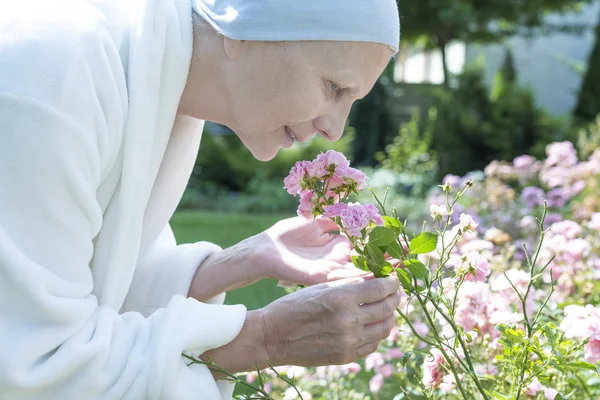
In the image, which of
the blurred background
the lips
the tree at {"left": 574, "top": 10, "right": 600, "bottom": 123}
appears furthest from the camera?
the tree at {"left": 574, "top": 10, "right": 600, "bottom": 123}

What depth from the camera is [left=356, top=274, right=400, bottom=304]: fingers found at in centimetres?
142

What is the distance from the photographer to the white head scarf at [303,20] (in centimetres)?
148

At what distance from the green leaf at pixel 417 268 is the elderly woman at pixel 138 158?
0.16 ft

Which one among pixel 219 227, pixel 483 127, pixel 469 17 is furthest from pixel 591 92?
pixel 219 227

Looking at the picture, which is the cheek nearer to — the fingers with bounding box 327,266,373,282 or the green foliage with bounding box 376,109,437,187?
Result: the fingers with bounding box 327,266,373,282

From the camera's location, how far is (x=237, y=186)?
11.9 m

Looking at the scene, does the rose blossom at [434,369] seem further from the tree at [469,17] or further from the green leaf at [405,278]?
the tree at [469,17]

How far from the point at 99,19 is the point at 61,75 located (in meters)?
0.18

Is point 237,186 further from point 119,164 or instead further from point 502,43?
point 119,164

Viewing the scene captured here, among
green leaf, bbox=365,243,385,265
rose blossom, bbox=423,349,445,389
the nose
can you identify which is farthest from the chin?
rose blossom, bbox=423,349,445,389

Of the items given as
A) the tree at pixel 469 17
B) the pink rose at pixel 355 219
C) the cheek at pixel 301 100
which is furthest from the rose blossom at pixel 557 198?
the tree at pixel 469 17

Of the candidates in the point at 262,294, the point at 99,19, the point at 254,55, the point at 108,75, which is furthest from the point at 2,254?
the point at 262,294

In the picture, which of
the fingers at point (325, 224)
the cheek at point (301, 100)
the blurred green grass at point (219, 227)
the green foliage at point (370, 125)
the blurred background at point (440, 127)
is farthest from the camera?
the green foliage at point (370, 125)

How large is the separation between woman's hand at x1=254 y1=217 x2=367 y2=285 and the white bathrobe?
0.82 feet
